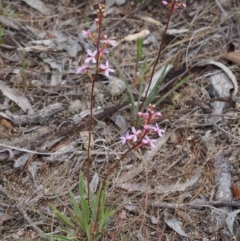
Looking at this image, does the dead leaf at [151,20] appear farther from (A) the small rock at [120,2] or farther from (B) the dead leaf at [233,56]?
(B) the dead leaf at [233,56]

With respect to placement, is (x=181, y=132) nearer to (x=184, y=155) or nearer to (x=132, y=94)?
(x=184, y=155)

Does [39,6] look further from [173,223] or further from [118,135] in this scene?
[173,223]

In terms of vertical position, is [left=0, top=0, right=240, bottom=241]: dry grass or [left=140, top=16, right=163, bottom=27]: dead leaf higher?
[left=140, top=16, right=163, bottom=27]: dead leaf

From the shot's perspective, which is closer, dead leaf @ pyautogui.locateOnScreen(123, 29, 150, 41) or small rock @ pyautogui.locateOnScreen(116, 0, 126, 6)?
dead leaf @ pyautogui.locateOnScreen(123, 29, 150, 41)

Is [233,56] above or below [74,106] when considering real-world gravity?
above

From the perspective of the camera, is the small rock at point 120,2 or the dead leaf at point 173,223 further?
the small rock at point 120,2

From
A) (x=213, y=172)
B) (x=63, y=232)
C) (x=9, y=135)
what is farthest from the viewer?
(x=9, y=135)

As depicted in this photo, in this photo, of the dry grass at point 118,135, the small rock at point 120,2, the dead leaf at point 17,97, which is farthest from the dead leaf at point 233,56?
the dead leaf at point 17,97

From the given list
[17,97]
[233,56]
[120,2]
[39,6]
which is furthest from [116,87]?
[39,6]

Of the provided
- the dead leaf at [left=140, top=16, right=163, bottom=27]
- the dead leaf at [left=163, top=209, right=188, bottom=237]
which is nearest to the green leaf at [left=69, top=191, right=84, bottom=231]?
the dead leaf at [left=163, top=209, right=188, bottom=237]

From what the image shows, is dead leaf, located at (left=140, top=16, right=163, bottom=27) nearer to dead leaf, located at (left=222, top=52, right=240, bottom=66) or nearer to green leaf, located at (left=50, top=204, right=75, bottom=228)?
dead leaf, located at (left=222, top=52, right=240, bottom=66)

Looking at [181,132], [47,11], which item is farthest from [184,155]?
[47,11]
